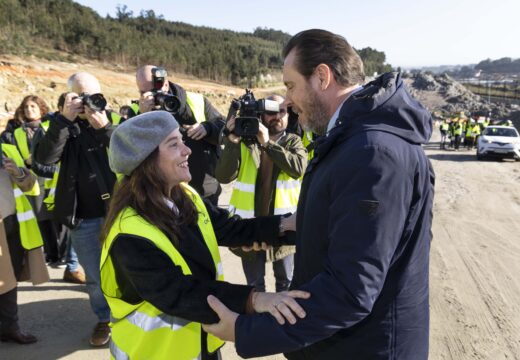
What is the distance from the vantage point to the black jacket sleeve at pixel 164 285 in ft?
5.67

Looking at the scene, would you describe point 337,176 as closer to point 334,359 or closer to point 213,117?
point 334,359

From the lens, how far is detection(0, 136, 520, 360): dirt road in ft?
12.0

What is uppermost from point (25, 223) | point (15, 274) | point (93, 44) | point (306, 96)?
point (93, 44)

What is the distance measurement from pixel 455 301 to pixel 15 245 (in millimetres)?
4469

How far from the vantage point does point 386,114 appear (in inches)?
59.0

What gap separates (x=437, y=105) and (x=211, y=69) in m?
33.0

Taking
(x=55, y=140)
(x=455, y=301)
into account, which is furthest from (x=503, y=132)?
(x=55, y=140)

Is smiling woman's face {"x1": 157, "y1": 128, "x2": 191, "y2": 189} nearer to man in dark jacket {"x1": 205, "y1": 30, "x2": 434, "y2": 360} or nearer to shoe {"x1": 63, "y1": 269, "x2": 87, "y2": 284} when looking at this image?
man in dark jacket {"x1": 205, "y1": 30, "x2": 434, "y2": 360}

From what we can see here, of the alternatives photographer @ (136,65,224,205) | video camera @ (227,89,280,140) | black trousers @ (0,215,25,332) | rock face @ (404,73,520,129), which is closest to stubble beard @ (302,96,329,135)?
video camera @ (227,89,280,140)

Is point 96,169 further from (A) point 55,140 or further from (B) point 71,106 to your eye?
(B) point 71,106

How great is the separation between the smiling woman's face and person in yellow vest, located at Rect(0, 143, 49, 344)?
2.34 metres

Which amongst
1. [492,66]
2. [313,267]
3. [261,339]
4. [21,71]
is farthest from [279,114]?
[492,66]

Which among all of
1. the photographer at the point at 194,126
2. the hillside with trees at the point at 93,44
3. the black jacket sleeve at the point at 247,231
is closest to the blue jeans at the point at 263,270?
the photographer at the point at 194,126

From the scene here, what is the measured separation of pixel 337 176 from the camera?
1450 millimetres
